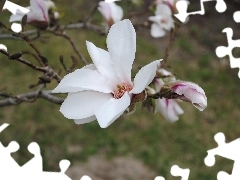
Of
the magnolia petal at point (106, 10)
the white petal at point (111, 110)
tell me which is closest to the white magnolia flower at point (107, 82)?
the white petal at point (111, 110)

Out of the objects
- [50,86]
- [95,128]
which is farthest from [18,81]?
[95,128]

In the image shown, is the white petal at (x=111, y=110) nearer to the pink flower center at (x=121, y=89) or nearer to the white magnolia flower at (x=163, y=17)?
the pink flower center at (x=121, y=89)

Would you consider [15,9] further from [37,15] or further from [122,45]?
[122,45]

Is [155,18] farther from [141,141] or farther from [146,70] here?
[141,141]

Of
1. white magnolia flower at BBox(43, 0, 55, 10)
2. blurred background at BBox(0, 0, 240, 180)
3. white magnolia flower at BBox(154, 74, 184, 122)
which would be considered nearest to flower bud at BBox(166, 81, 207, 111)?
white magnolia flower at BBox(154, 74, 184, 122)

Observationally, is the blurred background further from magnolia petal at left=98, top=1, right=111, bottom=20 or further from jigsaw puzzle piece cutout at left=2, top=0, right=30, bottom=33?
jigsaw puzzle piece cutout at left=2, top=0, right=30, bottom=33

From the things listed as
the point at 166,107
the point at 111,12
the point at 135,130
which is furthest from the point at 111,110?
the point at 135,130
